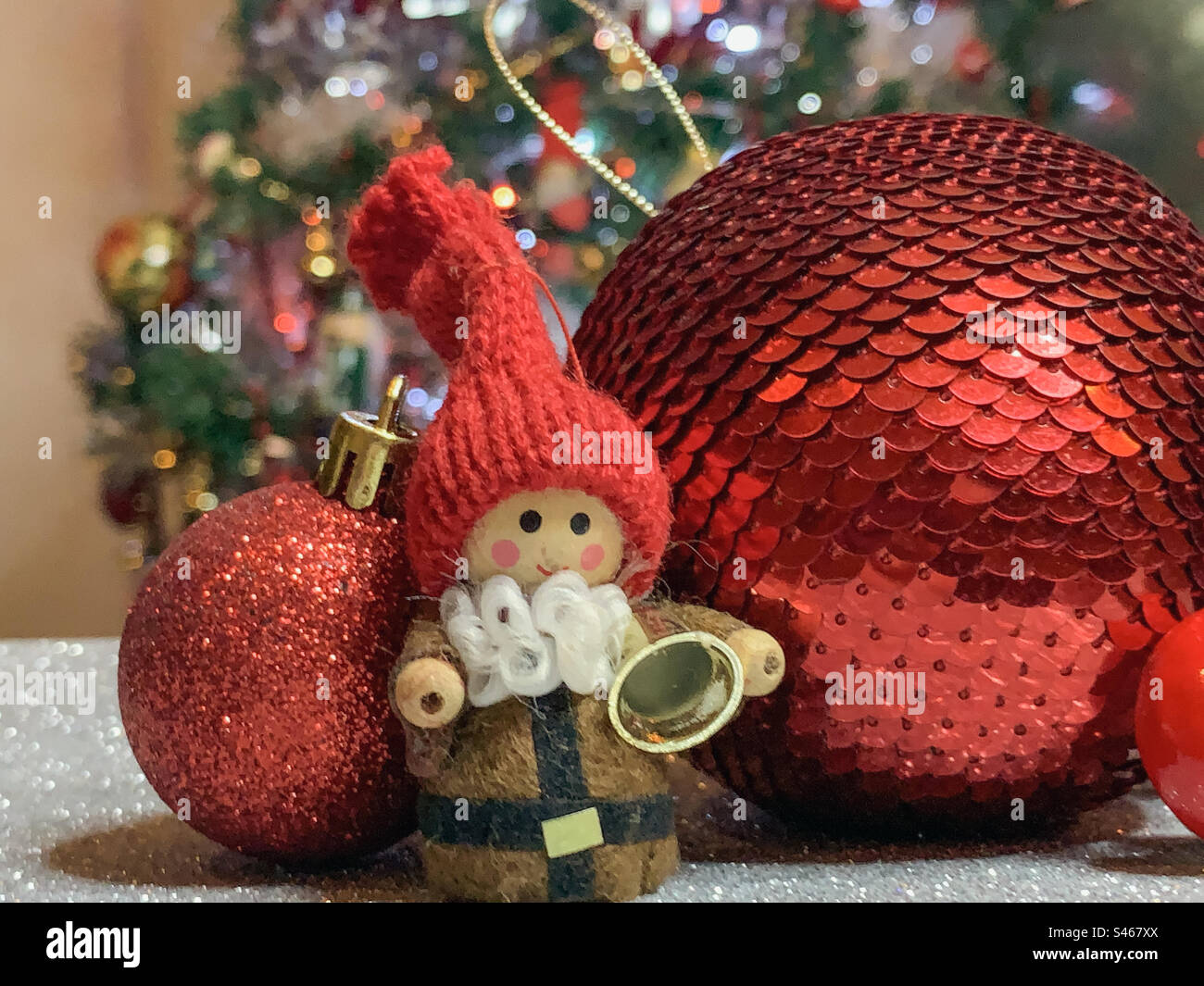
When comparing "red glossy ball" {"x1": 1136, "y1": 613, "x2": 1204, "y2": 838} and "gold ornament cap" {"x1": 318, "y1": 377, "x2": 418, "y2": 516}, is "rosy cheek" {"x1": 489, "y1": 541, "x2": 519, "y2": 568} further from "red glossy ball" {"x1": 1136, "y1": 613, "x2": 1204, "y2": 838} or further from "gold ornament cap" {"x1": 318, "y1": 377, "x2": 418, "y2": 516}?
"red glossy ball" {"x1": 1136, "y1": 613, "x2": 1204, "y2": 838}

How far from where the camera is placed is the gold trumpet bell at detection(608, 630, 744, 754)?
449 mm

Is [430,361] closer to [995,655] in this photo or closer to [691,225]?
[691,225]

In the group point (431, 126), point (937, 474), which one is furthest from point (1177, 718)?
point (431, 126)

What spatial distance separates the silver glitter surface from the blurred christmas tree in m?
0.83

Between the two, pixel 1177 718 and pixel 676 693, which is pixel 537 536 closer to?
pixel 676 693

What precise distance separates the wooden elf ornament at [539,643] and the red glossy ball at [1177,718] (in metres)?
0.17

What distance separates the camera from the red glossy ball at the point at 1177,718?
0.48 m

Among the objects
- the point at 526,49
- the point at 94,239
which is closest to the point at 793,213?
the point at 526,49

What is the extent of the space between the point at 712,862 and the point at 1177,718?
0.22m

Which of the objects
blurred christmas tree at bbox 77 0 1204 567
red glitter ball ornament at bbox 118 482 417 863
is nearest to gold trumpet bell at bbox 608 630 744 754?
red glitter ball ornament at bbox 118 482 417 863

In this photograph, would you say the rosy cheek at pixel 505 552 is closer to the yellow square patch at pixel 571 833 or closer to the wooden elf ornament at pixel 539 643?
the wooden elf ornament at pixel 539 643

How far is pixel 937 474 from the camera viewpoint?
0.48m

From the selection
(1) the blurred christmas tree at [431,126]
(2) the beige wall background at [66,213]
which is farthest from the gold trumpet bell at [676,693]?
(2) the beige wall background at [66,213]

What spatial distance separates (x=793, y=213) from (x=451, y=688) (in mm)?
279
